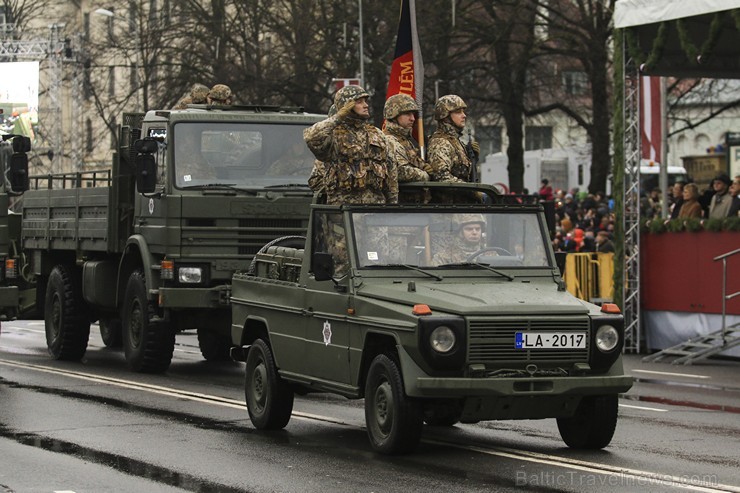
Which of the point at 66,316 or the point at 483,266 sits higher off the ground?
the point at 483,266

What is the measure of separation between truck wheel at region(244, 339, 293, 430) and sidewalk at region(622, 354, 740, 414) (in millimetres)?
4412

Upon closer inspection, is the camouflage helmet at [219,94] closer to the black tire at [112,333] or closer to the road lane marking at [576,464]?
the black tire at [112,333]

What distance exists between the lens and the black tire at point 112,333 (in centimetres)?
2252

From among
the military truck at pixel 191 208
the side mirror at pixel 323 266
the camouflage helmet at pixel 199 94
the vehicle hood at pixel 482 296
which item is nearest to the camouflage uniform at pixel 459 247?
the vehicle hood at pixel 482 296

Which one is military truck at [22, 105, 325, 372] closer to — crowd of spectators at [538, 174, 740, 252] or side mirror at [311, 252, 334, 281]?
crowd of spectators at [538, 174, 740, 252]

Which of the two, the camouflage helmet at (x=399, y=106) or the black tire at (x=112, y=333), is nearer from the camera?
the camouflage helmet at (x=399, y=106)

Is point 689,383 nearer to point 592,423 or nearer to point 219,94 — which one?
point 219,94

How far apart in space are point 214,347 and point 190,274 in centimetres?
307

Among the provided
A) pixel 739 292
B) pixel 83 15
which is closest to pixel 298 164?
pixel 739 292

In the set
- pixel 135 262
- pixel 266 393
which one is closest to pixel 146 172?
pixel 135 262

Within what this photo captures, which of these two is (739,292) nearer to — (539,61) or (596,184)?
(596,184)

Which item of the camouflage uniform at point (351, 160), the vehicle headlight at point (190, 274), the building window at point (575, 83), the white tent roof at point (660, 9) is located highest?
the building window at point (575, 83)

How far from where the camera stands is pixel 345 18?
3975 cm

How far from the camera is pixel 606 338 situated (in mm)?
10695
